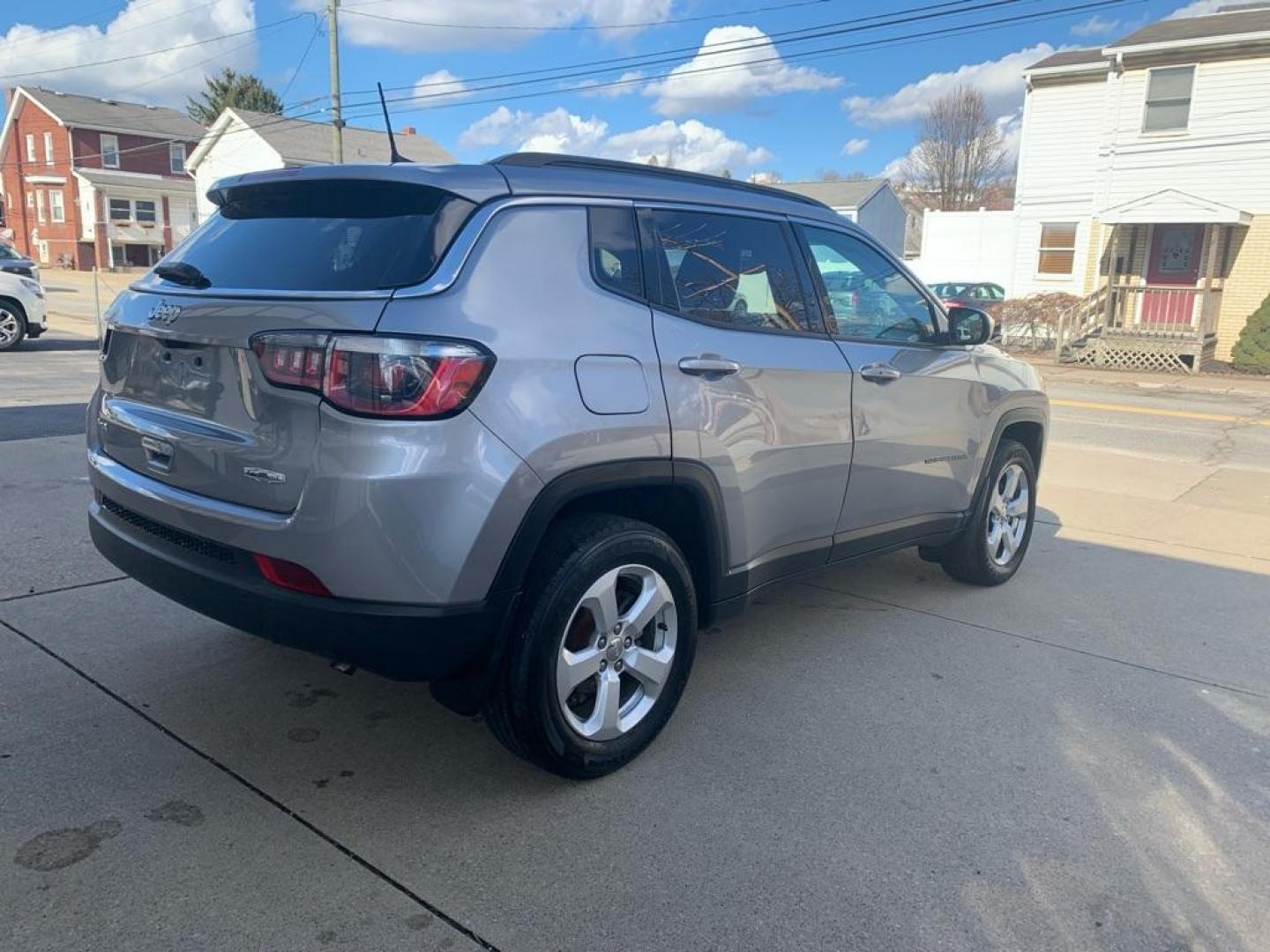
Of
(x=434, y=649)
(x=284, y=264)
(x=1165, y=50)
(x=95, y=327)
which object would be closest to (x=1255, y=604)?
(x=434, y=649)

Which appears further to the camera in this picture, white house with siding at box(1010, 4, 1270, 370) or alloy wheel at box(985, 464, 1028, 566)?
white house with siding at box(1010, 4, 1270, 370)

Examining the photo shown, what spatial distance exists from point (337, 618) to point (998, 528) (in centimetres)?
382

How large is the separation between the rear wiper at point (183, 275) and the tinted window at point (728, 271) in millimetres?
1462

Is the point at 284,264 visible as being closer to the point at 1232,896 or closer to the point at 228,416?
the point at 228,416

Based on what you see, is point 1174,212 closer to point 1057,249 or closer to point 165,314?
point 1057,249

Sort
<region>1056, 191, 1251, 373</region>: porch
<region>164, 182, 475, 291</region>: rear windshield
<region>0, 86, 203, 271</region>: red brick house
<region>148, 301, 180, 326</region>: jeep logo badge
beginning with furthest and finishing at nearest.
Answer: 1. <region>0, 86, 203, 271</region>: red brick house
2. <region>1056, 191, 1251, 373</region>: porch
3. <region>148, 301, 180, 326</region>: jeep logo badge
4. <region>164, 182, 475, 291</region>: rear windshield

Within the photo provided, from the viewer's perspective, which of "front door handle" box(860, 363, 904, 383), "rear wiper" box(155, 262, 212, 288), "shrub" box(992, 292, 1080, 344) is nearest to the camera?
"rear wiper" box(155, 262, 212, 288)

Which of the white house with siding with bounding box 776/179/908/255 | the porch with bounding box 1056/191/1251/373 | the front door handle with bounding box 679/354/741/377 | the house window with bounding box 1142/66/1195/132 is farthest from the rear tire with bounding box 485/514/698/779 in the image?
the white house with siding with bounding box 776/179/908/255

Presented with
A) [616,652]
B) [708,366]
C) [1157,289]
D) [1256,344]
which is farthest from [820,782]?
[1157,289]

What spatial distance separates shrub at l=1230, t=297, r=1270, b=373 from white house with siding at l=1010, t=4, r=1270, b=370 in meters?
0.70

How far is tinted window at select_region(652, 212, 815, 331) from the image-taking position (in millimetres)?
3471

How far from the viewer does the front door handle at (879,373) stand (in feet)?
13.5

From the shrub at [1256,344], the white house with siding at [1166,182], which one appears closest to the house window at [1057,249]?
the white house with siding at [1166,182]

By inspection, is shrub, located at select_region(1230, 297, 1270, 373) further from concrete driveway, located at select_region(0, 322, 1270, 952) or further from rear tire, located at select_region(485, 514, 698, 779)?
rear tire, located at select_region(485, 514, 698, 779)
